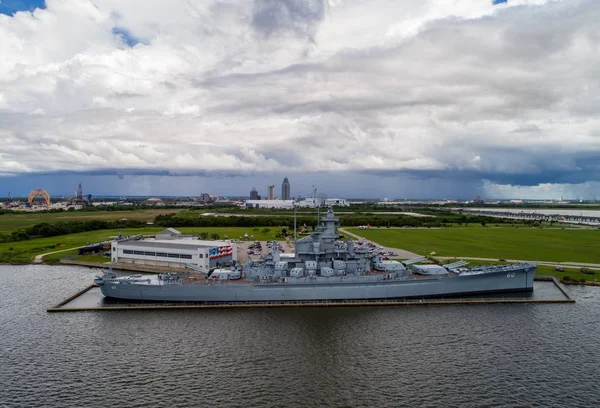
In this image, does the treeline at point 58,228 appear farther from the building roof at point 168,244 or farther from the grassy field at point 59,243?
the building roof at point 168,244

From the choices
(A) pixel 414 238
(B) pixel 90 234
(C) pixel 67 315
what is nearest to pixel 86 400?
(C) pixel 67 315

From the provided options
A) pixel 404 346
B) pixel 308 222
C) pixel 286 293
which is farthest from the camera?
pixel 308 222

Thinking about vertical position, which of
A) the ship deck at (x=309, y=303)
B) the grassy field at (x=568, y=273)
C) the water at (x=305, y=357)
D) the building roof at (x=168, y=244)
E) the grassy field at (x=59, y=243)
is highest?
the building roof at (x=168, y=244)

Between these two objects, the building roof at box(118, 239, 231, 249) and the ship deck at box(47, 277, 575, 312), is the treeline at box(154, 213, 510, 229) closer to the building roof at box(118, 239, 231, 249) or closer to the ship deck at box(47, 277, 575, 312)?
the building roof at box(118, 239, 231, 249)

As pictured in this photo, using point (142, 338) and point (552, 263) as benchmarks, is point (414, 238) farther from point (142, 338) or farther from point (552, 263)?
point (142, 338)

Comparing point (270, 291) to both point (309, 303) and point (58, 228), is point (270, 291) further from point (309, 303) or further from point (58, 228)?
point (58, 228)

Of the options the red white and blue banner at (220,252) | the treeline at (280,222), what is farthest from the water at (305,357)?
the treeline at (280,222)
